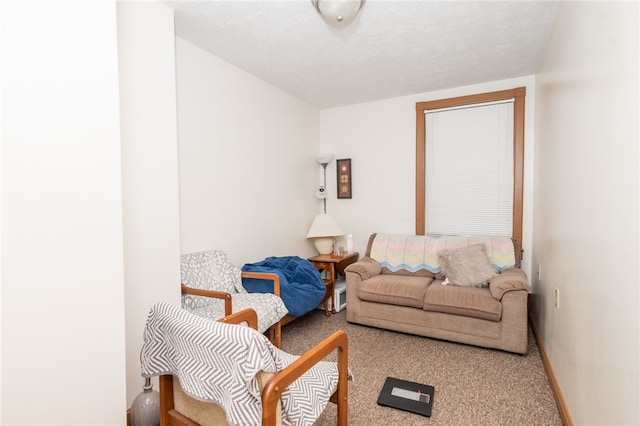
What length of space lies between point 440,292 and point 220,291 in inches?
74.9

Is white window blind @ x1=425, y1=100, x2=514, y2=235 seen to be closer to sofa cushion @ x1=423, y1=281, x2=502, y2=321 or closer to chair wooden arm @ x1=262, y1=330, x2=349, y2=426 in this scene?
sofa cushion @ x1=423, y1=281, x2=502, y2=321

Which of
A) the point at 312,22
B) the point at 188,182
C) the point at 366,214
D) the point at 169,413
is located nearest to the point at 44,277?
the point at 169,413

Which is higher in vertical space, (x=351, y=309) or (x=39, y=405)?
(x=39, y=405)

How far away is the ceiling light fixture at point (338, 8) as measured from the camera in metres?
2.06

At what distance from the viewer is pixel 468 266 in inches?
124

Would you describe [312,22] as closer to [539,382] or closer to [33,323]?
[33,323]

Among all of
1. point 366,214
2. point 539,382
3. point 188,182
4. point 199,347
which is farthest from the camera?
point 366,214

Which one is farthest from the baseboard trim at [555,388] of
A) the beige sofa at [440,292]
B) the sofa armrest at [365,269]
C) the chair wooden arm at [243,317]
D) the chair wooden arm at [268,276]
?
the chair wooden arm at [268,276]

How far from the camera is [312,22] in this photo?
239 cm

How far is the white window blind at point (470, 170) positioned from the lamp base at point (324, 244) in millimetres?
1222

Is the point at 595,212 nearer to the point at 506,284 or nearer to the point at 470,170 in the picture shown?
the point at 506,284

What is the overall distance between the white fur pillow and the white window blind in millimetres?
582

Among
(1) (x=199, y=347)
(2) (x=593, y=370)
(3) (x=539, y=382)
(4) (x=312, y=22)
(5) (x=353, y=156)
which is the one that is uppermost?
(4) (x=312, y=22)

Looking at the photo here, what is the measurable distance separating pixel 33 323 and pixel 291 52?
2.56 m
